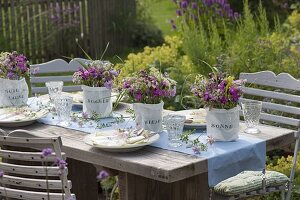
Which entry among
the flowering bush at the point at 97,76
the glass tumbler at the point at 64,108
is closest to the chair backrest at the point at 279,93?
the flowering bush at the point at 97,76

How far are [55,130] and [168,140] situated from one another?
2.35 ft

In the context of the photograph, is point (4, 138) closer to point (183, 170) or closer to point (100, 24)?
point (183, 170)

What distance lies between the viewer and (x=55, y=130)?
3832 millimetres

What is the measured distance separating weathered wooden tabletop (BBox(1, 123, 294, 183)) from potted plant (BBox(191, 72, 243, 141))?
0.20 meters

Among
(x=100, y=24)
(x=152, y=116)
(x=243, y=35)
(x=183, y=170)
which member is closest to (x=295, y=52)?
(x=243, y=35)

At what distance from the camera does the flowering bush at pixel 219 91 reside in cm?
343

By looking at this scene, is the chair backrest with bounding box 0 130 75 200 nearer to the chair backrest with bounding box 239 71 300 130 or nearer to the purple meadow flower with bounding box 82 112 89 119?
the purple meadow flower with bounding box 82 112 89 119

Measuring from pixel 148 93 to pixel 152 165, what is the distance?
54 cm

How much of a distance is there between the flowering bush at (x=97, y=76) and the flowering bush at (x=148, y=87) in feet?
1.03

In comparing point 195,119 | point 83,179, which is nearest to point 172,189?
point 195,119

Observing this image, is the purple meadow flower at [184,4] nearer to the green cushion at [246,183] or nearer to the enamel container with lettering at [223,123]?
the green cushion at [246,183]

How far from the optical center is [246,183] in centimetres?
372

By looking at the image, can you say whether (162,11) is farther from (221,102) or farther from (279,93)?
(221,102)

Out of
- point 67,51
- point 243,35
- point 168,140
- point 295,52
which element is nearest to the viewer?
point 168,140
